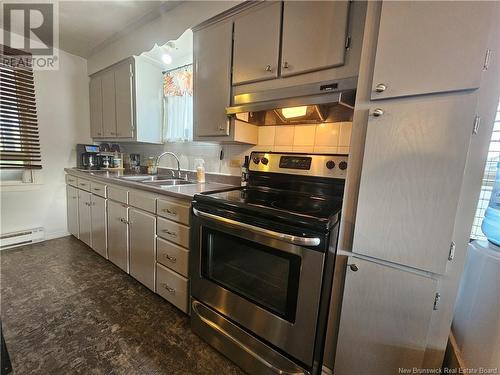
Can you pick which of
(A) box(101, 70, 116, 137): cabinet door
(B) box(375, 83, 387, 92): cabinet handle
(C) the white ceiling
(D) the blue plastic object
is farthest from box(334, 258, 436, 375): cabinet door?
(A) box(101, 70, 116, 137): cabinet door

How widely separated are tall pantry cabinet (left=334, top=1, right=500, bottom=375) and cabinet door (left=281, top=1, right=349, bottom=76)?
0.22 metres

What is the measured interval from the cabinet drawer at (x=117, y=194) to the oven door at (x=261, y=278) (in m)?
0.93

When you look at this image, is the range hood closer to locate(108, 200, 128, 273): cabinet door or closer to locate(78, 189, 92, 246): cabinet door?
locate(108, 200, 128, 273): cabinet door

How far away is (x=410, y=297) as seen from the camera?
872 millimetres

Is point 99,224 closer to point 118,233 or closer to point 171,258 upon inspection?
point 118,233

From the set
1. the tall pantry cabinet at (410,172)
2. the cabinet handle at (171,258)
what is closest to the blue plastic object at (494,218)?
the tall pantry cabinet at (410,172)

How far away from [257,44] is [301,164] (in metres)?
0.82

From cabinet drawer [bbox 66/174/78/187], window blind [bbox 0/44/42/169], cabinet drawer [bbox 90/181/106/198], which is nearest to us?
cabinet drawer [bbox 90/181/106/198]

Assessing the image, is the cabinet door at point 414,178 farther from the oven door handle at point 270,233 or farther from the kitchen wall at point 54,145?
the kitchen wall at point 54,145

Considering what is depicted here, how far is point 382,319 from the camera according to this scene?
3.06 feet

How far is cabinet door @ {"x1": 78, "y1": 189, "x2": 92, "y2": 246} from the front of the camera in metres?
2.41

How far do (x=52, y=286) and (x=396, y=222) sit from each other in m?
2.62

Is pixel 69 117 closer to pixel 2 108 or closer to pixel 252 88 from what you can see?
pixel 2 108

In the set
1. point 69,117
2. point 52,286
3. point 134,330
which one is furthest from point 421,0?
point 69,117
